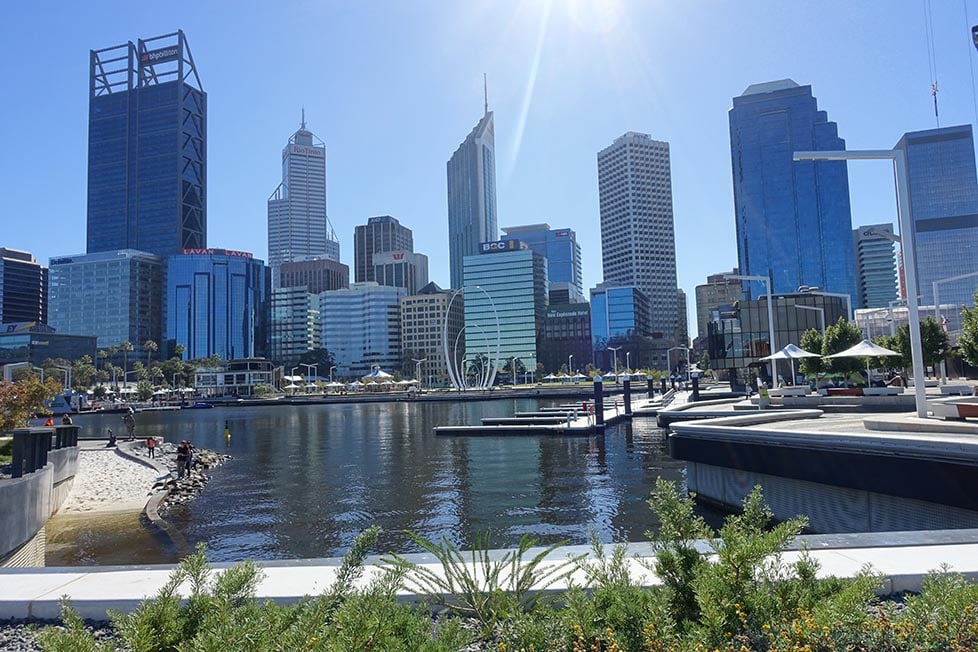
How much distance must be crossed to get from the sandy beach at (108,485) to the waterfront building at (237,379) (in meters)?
137

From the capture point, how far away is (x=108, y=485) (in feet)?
81.7

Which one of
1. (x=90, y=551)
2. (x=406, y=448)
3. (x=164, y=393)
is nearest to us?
(x=90, y=551)

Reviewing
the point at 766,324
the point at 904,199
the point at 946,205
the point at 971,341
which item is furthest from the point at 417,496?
the point at 946,205

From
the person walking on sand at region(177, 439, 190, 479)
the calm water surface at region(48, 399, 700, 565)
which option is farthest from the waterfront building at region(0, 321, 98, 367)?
the person walking on sand at region(177, 439, 190, 479)

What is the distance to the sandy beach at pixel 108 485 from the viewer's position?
21.0m

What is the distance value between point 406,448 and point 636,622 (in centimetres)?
3415

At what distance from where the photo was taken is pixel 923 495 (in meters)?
10.4

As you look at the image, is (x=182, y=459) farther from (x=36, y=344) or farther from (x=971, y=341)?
(x=36, y=344)

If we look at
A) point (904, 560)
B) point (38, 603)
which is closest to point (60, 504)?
point (38, 603)

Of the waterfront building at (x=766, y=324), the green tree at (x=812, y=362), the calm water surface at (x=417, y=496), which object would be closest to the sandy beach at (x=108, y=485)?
the calm water surface at (x=417, y=496)

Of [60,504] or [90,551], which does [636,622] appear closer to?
[90,551]

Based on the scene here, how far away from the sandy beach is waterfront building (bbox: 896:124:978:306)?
199721 mm

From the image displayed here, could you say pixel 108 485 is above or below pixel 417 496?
above

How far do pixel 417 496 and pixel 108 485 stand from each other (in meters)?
13.5
